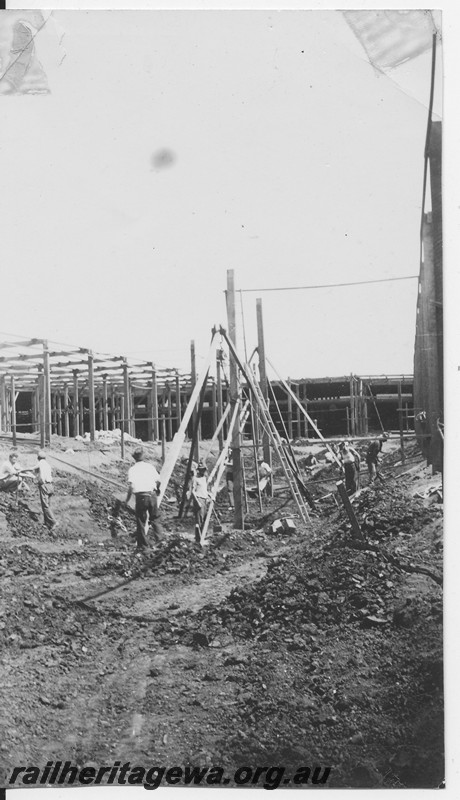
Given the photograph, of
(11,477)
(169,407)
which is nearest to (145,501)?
(11,477)

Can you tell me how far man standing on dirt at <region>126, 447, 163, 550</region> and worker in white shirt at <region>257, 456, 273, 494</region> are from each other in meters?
1.17

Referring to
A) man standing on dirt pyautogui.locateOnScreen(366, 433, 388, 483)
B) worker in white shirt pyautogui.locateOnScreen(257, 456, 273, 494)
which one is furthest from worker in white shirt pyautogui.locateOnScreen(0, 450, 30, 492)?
man standing on dirt pyautogui.locateOnScreen(366, 433, 388, 483)

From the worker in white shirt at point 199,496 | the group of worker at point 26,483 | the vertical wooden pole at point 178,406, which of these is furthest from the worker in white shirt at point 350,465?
the group of worker at point 26,483

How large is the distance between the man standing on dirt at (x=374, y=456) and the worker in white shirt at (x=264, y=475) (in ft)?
3.58

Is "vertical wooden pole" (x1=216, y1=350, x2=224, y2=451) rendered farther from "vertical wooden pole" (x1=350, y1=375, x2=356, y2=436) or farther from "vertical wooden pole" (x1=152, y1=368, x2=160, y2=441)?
"vertical wooden pole" (x1=350, y1=375, x2=356, y2=436)

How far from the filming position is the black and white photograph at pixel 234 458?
5066 mm

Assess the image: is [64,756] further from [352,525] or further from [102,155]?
[102,155]

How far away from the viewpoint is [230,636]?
544cm

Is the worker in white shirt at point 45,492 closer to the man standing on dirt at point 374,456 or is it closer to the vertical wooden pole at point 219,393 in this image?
the vertical wooden pole at point 219,393

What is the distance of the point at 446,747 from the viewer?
5047 millimetres

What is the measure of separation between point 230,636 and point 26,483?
8.32ft

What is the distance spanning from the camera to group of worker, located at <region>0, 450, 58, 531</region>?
577 cm

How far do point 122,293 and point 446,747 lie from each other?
17.1 feet

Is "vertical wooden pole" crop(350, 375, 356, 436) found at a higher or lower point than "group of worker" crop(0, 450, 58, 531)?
higher
